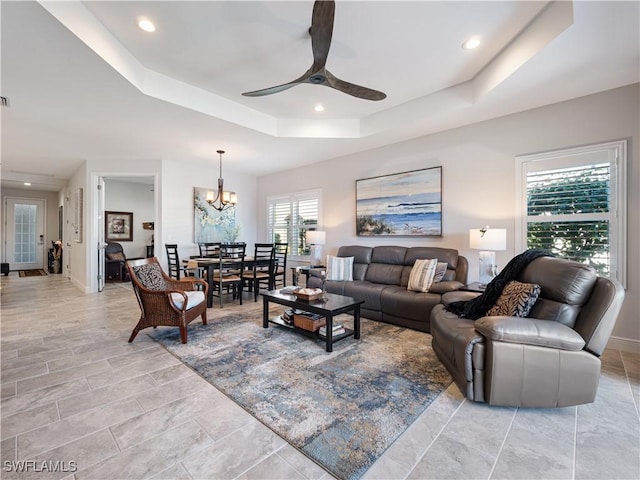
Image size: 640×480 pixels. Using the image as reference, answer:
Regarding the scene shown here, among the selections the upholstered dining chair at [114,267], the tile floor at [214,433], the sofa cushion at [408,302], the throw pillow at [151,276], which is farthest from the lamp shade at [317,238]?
the upholstered dining chair at [114,267]

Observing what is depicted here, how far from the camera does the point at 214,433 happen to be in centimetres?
174

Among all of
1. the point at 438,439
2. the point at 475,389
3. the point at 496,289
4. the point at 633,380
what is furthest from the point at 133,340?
the point at 633,380

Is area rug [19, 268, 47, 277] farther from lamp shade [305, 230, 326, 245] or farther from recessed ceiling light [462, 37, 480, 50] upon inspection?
recessed ceiling light [462, 37, 480, 50]

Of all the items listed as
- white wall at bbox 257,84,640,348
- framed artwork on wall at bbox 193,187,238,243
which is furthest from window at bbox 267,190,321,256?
framed artwork on wall at bbox 193,187,238,243

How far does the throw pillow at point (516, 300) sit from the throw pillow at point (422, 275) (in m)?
1.22

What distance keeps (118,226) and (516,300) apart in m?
9.53

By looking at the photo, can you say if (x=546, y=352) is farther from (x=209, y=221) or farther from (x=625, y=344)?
(x=209, y=221)

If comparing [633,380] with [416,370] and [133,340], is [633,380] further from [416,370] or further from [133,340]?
[133,340]

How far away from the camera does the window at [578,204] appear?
118 inches

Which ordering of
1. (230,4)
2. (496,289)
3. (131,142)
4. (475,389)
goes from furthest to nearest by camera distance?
(131,142), (496,289), (230,4), (475,389)

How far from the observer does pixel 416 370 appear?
2.53m

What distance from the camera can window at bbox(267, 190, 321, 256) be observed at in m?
6.14

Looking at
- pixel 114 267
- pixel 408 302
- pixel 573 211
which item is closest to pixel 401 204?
Answer: pixel 408 302

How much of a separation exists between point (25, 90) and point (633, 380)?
6148 millimetres
